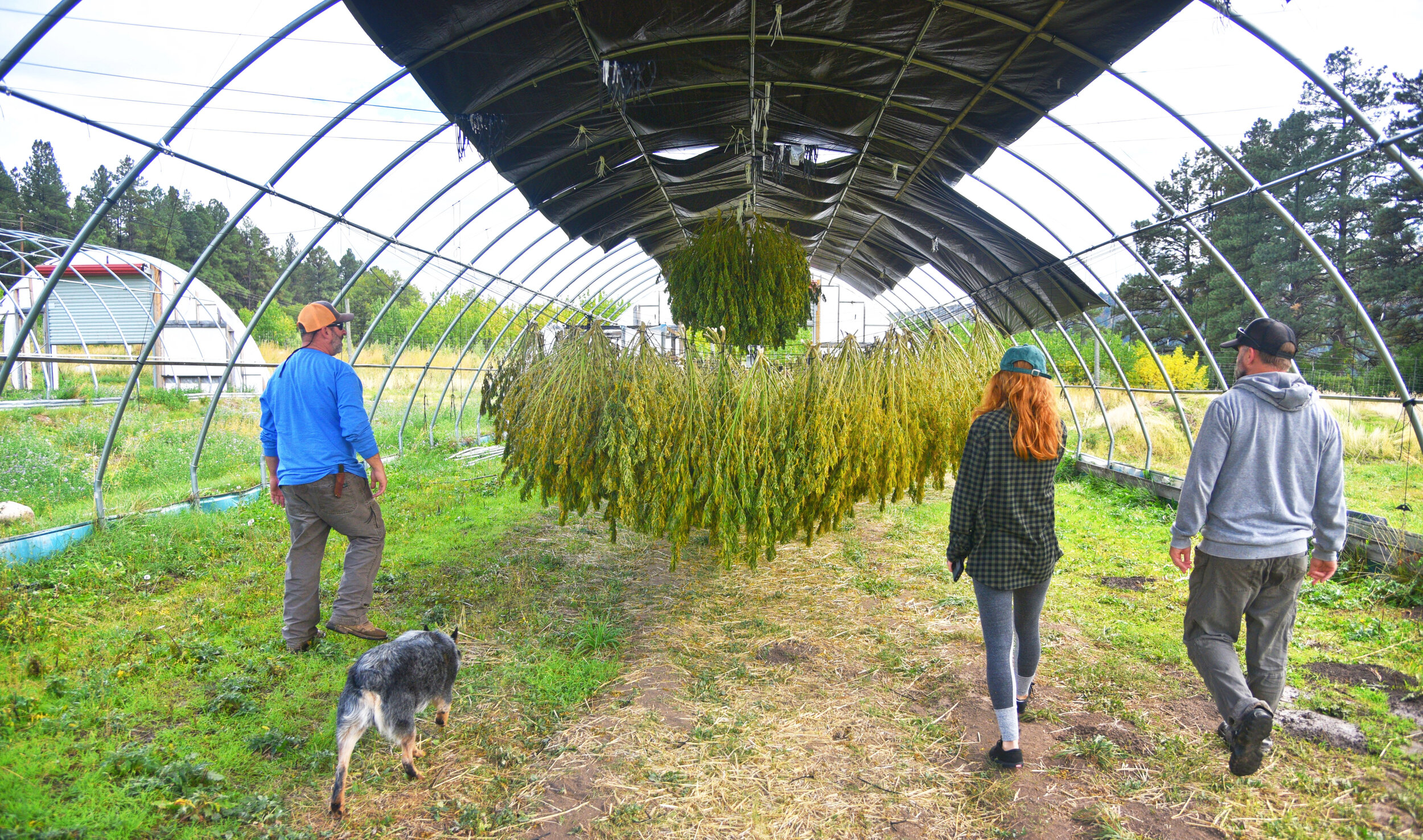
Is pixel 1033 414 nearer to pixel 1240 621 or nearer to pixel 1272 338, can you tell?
pixel 1272 338

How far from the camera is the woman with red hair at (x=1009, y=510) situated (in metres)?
3.02

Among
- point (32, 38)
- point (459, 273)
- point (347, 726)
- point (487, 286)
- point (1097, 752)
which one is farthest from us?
point (487, 286)

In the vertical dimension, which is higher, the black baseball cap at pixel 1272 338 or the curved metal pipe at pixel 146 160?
the curved metal pipe at pixel 146 160

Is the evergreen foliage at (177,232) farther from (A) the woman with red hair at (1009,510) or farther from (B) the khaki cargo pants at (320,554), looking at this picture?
(A) the woman with red hair at (1009,510)

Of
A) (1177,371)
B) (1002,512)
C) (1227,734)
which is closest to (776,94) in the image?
(1002,512)

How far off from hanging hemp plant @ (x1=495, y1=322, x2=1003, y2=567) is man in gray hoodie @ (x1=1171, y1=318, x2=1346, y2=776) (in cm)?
148

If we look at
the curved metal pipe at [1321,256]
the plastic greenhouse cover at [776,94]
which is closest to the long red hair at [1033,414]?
the plastic greenhouse cover at [776,94]

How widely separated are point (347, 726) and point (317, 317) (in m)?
2.57

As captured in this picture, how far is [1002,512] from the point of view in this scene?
304 cm

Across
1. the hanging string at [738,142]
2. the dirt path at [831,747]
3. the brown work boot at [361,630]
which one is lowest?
the dirt path at [831,747]

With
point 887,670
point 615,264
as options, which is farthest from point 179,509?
point 615,264

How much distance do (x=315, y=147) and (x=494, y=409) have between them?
140 inches

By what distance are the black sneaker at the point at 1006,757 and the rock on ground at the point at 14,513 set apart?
8497mm

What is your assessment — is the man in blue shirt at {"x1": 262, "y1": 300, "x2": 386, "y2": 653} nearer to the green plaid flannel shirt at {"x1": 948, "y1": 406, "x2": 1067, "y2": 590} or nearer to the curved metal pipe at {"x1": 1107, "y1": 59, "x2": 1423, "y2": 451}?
the green plaid flannel shirt at {"x1": 948, "y1": 406, "x2": 1067, "y2": 590}
